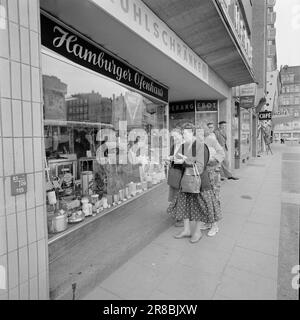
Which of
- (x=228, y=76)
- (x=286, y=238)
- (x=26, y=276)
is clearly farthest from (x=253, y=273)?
(x=228, y=76)

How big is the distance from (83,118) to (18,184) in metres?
2.56

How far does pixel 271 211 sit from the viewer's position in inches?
193

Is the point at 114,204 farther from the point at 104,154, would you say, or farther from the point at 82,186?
the point at 104,154

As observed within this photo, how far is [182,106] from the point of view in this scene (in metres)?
9.11

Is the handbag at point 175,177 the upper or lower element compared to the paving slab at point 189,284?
upper

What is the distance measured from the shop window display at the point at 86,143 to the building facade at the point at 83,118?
2 cm

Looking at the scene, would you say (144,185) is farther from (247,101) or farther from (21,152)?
(247,101)

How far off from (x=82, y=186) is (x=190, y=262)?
6.87 ft

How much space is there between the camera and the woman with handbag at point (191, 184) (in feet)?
10.7

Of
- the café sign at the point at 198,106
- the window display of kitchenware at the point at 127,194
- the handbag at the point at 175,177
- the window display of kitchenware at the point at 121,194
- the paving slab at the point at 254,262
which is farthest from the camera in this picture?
the café sign at the point at 198,106
